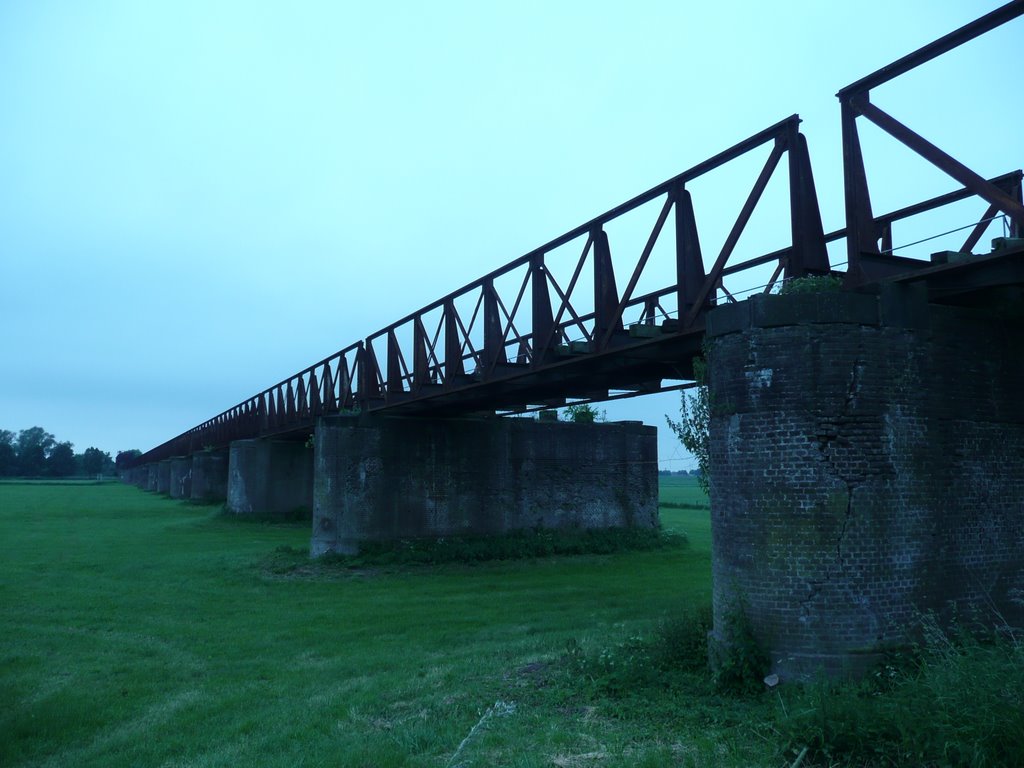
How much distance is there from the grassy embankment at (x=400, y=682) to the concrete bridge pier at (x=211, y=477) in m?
34.4

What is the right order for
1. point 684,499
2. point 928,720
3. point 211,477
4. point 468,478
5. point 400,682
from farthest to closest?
point 684,499 → point 211,477 → point 468,478 → point 400,682 → point 928,720

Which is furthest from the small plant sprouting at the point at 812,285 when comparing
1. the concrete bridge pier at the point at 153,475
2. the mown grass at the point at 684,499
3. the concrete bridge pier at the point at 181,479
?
the concrete bridge pier at the point at 153,475

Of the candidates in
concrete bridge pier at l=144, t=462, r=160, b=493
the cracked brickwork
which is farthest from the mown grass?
concrete bridge pier at l=144, t=462, r=160, b=493

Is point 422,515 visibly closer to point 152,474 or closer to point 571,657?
point 571,657

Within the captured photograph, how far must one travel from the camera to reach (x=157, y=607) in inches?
630

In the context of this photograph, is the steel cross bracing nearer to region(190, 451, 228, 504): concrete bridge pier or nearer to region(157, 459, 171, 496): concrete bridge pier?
region(190, 451, 228, 504): concrete bridge pier

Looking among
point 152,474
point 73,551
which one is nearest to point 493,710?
point 73,551

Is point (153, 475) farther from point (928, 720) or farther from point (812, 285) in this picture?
point (928, 720)

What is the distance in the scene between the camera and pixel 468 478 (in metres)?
24.4

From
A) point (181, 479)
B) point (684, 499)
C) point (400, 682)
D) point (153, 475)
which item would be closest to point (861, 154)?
point (400, 682)

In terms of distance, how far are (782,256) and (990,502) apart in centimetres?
397

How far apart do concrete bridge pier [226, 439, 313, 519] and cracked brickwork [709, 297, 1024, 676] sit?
31353 mm

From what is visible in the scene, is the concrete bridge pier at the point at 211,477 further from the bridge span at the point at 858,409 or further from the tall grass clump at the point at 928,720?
the tall grass clump at the point at 928,720

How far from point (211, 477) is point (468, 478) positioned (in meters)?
35.5
